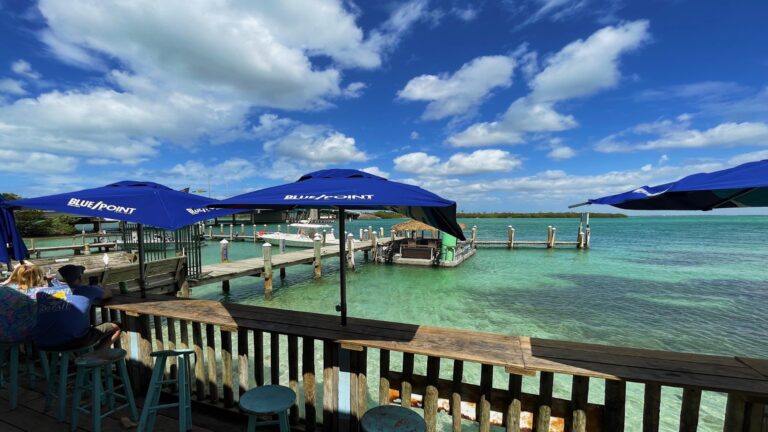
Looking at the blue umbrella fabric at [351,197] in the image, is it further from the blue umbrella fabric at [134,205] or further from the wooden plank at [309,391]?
the wooden plank at [309,391]

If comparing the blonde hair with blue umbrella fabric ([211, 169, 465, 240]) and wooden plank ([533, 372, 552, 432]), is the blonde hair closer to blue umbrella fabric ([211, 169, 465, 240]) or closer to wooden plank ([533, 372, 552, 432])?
blue umbrella fabric ([211, 169, 465, 240])

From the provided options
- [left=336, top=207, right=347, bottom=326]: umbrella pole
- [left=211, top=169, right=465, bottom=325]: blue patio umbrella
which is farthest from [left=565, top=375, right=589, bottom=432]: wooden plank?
[left=336, top=207, right=347, bottom=326]: umbrella pole

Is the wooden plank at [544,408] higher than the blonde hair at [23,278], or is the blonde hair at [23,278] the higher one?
the blonde hair at [23,278]

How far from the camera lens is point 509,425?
2.57 m

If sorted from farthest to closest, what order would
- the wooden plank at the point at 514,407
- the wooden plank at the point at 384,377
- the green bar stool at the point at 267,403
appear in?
the wooden plank at the point at 384,377 < the wooden plank at the point at 514,407 < the green bar stool at the point at 267,403

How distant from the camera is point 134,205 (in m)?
3.20

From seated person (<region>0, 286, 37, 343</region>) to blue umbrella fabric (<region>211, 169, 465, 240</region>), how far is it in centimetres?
238

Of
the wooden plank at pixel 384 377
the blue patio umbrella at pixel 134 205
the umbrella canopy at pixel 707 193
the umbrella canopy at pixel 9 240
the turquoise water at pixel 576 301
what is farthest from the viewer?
the turquoise water at pixel 576 301

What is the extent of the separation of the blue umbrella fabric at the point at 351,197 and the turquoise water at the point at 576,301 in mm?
4272

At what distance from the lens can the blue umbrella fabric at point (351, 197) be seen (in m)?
2.37

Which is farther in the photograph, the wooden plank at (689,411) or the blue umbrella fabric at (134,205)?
the blue umbrella fabric at (134,205)

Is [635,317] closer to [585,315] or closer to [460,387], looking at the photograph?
[585,315]

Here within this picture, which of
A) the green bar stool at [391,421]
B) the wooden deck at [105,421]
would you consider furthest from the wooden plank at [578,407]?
the wooden deck at [105,421]

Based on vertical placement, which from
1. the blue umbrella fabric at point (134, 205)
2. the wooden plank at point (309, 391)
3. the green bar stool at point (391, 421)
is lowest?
the wooden plank at point (309, 391)
